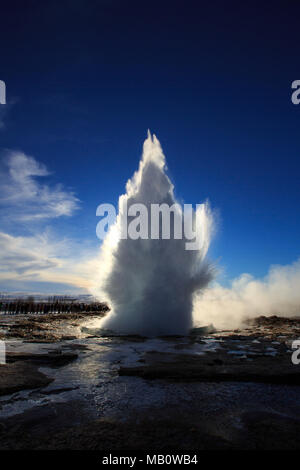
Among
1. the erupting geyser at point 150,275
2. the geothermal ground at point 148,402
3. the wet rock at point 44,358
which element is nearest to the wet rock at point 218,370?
the geothermal ground at point 148,402

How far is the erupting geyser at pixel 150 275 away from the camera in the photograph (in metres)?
18.6

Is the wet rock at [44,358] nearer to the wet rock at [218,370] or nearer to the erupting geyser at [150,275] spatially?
the wet rock at [218,370]

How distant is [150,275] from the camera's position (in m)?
19.3

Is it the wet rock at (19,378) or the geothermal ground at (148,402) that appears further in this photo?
the wet rock at (19,378)

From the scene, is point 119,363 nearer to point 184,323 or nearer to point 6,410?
point 6,410

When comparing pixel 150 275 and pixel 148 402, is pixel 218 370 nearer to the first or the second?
pixel 148 402

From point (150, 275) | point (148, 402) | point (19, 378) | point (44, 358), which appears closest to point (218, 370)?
point (148, 402)

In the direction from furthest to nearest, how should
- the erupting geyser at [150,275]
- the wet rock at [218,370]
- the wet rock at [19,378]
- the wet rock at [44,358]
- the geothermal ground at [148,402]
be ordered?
the erupting geyser at [150,275] → the wet rock at [44,358] → the wet rock at [218,370] → the wet rock at [19,378] → the geothermal ground at [148,402]

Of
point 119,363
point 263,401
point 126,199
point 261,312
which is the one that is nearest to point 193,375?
point 263,401

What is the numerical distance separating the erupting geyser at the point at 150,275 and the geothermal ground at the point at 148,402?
928 centimetres

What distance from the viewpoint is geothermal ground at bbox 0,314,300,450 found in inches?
146

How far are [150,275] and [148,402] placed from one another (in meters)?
14.1
